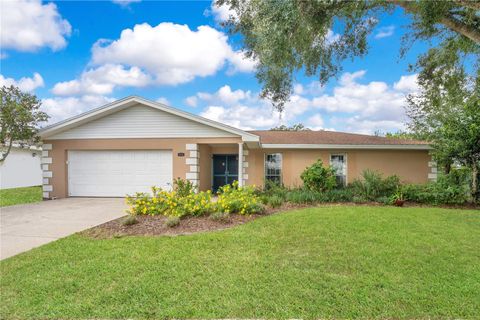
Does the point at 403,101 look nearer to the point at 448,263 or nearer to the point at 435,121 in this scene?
the point at 435,121

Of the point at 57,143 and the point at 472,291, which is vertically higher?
the point at 57,143

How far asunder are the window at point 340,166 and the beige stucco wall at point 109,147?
16.0ft

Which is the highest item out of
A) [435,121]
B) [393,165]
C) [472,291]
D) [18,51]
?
[18,51]

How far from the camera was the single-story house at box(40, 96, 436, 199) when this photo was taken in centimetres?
1118

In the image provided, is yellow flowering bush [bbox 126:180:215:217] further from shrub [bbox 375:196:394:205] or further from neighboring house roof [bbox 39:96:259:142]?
shrub [bbox 375:196:394:205]

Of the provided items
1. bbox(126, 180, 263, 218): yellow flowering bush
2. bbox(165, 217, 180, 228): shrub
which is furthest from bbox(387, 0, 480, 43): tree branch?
bbox(165, 217, 180, 228): shrub

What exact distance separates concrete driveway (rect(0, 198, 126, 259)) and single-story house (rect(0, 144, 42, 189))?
30.5 feet

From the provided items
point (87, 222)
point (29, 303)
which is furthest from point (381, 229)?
point (87, 222)

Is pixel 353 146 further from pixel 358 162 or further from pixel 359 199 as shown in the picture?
pixel 359 199

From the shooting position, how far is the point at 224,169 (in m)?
13.8

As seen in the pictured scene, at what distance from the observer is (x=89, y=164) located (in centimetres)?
1175

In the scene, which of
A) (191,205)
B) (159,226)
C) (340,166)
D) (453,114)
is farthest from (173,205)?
(453,114)

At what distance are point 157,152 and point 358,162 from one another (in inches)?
364

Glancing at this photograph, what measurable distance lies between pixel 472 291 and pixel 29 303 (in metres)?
5.32
